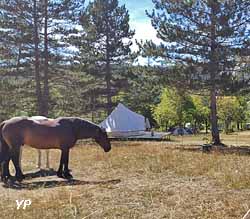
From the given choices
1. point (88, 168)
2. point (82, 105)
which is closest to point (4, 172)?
point (88, 168)

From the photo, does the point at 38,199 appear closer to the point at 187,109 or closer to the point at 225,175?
the point at 225,175

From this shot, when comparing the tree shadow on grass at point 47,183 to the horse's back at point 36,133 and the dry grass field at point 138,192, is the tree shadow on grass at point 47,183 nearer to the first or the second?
the dry grass field at point 138,192

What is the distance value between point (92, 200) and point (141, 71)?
18584 millimetres

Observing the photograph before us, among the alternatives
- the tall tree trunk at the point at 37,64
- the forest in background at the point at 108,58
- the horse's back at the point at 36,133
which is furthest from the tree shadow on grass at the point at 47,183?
the tall tree trunk at the point at 37,64

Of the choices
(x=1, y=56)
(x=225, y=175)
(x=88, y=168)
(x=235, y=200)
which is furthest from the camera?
(x=1, y=56)

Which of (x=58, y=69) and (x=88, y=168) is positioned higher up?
(x=58, y=69)

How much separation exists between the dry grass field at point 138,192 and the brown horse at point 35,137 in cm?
61

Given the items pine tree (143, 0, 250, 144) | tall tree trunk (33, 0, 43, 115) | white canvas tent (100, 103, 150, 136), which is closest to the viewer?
pine tree (143, 0, 250, 144)

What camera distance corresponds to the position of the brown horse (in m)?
11.4

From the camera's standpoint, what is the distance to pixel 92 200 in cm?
809

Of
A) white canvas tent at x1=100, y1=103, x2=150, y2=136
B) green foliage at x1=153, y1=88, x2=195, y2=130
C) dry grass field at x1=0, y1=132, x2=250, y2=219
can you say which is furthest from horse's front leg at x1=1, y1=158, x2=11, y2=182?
green foliage at x1=153, y1=88, x2=195, y2=130

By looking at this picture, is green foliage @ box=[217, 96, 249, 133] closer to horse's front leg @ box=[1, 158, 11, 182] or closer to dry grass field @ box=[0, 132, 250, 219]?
dry grass field @ box=[0, 132, 250, 219]

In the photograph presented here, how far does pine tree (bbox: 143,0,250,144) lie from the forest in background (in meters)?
0.05

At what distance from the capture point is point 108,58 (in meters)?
36.6
